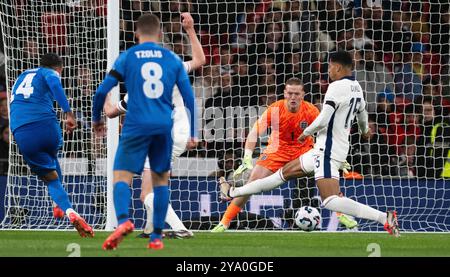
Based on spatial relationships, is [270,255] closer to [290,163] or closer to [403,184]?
[290,163]

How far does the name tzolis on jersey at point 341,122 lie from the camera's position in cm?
1114

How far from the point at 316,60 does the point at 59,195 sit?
559 centimetres

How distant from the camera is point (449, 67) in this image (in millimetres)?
15984

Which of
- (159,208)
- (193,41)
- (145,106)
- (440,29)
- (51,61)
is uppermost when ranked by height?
(440,29)

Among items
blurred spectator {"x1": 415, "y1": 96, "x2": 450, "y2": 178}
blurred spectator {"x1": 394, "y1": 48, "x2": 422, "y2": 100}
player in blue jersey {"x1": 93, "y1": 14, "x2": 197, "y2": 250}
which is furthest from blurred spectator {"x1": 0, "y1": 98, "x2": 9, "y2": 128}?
player in blue jersey {"x1": 93, "y1": 14, "x2": 197, "y2": 250}

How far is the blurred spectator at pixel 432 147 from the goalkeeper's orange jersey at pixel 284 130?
91.2 inches

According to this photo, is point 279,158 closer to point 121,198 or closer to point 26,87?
point 26,87

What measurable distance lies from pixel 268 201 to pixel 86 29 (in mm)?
3450

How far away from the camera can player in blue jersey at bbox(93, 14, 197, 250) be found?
26.9 ft

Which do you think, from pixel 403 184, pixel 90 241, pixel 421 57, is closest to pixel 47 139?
pixel 90 241

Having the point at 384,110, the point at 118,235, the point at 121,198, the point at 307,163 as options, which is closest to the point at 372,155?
the point at 384,110

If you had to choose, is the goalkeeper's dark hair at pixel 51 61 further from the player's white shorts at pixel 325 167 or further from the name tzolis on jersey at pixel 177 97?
the player's white shorts at pixel 325 167

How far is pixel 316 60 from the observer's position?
15.6 metres

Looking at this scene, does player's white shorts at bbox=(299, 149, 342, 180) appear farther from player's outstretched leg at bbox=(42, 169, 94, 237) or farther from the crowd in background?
the crowd in background
